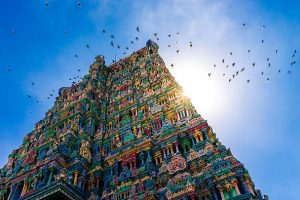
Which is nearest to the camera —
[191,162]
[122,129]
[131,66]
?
[191,162]

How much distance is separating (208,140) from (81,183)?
934 centimetres

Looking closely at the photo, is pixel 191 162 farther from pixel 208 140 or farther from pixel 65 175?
pixel 65 175

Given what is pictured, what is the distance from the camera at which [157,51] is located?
128 ft

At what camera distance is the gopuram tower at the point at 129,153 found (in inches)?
669

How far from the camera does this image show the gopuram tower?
17.0 m

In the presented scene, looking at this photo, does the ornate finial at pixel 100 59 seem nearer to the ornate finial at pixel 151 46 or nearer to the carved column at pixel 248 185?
the ornate finial at pixel 151 46

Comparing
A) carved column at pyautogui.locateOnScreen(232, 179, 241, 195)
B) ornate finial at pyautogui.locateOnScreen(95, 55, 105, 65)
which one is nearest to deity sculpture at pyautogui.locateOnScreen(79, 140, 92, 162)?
carved column at pyautogui.locateOnScreen(232, 179, 241, 195)

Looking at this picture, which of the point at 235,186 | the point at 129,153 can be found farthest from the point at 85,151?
the point at 235,186

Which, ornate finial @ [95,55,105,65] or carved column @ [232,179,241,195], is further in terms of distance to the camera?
ornate finial @ [95,55,105,65]

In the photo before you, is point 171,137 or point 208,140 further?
point 171,137

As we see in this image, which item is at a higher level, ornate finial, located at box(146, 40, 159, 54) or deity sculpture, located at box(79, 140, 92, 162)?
ornate finial, located at box(146, 40, 159, 54)

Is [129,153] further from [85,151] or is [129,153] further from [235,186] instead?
[235,186]

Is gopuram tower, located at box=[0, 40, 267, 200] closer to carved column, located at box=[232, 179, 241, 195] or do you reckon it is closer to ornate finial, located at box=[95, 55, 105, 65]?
carved column, located at box=[232, 179, 241, 195]

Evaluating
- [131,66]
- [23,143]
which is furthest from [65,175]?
[131,66]
